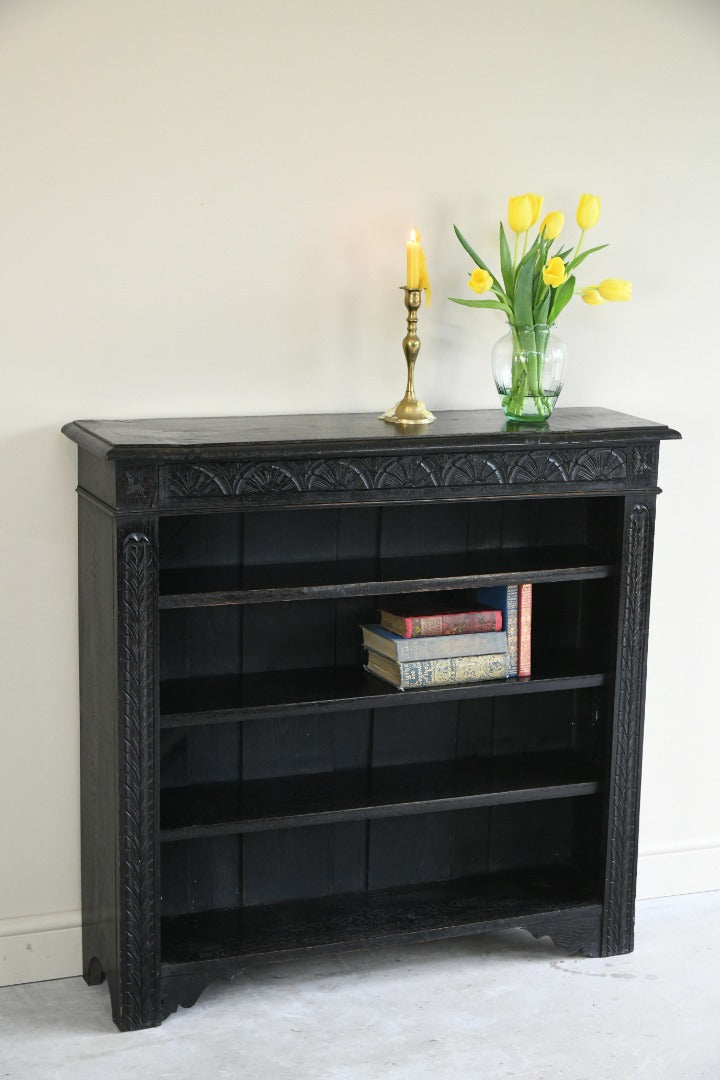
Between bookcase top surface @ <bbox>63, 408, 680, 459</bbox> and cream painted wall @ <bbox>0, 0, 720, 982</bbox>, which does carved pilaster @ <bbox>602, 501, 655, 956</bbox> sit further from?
cream painted wall @ <bbox>0, 0, 720, 982</bbox>

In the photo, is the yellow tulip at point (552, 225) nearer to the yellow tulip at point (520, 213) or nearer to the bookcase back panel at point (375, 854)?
the yellow tulip at point (520, 213)

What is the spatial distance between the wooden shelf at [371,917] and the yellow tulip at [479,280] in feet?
4.66

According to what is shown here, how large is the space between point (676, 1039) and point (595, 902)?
0.40 meters

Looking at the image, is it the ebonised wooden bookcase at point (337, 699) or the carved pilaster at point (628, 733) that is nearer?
the ebonised wooden bookcase at point (337, 699)

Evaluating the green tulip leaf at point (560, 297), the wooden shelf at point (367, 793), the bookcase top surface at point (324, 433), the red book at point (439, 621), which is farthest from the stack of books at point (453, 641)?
the green tulip leaf at point (560, 297)

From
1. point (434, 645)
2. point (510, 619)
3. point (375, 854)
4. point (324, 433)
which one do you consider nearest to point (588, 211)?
point (324, 433)

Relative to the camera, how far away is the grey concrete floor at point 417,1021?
8.41ft

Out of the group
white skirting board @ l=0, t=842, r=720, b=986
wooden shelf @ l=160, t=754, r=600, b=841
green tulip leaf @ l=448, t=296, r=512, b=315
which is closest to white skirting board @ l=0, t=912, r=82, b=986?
white skirting board @ l=0, t=842, r=720, b=986

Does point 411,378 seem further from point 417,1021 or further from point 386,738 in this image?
point 417,1021

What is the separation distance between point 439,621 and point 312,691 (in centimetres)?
32

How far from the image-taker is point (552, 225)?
282 cm

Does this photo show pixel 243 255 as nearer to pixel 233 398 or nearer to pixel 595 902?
pixel 233 398

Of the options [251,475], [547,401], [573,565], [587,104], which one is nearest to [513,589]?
[573,565]

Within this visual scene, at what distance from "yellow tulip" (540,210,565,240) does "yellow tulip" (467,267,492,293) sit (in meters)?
0.17
